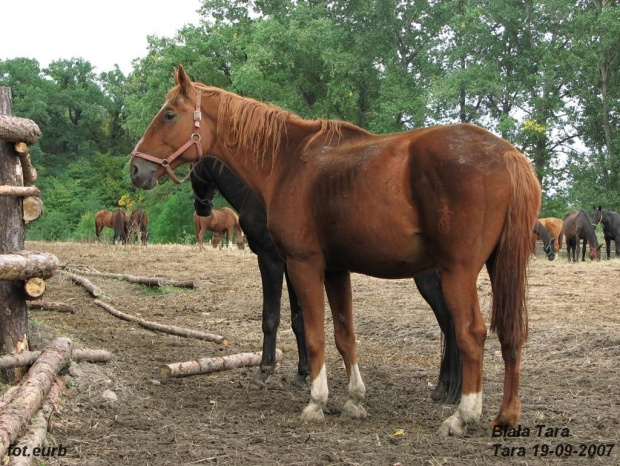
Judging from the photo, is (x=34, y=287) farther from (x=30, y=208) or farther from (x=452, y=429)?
(x=452, y=429)

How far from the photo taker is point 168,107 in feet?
18.6

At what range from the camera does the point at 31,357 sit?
537 centimetres

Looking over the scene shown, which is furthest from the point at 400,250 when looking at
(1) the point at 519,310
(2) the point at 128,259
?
(2) the point at 128,259

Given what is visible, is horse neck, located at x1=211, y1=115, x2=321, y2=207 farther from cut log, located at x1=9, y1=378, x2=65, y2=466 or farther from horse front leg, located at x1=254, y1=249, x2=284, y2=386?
cut log, located at x1=9, y1=378, x2=65, y2=466

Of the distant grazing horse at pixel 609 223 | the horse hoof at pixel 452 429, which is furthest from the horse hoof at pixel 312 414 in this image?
the distant grazing horse at pixel 609 223

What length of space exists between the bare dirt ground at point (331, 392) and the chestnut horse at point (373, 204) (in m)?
0.41

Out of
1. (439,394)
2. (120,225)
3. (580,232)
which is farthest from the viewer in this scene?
(120,225)

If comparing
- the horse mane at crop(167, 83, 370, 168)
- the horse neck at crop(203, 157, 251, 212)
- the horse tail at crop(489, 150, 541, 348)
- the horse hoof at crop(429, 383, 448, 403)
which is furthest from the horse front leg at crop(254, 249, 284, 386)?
the horse tail at crop(489, 150, 541, 348)

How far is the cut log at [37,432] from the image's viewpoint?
3691 mm

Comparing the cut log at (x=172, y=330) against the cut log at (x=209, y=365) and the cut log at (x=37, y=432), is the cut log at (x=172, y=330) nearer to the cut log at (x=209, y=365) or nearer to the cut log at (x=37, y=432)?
the cut log at (x=209, y=365)

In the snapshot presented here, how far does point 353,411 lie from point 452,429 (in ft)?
3.00

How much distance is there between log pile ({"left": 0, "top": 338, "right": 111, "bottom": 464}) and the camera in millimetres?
3941

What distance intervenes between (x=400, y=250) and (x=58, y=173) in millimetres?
48247

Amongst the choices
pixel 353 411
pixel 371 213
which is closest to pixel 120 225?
pixel 353 411
